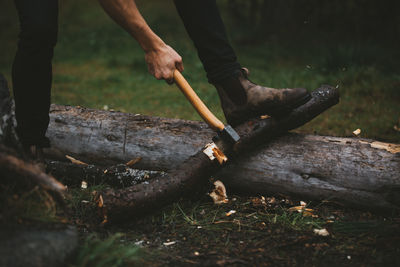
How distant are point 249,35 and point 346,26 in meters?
2.31

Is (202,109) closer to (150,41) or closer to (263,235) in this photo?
(150,41)

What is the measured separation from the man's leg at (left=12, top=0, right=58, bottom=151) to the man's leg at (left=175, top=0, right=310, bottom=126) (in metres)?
0.83

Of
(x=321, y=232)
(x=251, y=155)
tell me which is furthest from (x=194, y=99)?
(x=321, y=232)

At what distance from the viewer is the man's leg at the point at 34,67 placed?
77.0 inches

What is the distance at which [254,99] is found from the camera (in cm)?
239

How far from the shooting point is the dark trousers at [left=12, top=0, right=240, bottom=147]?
197 centimetres

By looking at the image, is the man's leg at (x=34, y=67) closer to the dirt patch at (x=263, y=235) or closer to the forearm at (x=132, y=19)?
the forearm at (x=132, y=19)

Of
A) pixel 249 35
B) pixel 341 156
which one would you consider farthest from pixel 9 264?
pixel 249 35

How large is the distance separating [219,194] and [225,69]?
2.69 ft

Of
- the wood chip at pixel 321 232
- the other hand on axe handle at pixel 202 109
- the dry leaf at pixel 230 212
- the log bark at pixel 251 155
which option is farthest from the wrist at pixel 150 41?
the wood chip at pixel 321 232

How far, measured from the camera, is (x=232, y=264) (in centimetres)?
173

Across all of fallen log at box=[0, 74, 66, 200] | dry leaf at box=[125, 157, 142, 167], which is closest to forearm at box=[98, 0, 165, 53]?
dry leaf at box=[125, 157, 142, 167]

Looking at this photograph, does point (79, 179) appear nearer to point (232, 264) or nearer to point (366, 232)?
point (232, 264)

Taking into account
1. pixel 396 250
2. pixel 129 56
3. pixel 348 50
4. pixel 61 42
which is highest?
pixel 61 42
